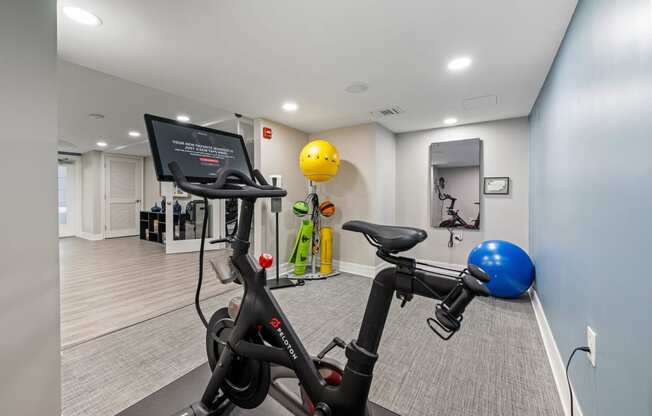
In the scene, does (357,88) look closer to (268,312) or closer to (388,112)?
(388,112)

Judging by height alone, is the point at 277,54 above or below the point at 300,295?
above

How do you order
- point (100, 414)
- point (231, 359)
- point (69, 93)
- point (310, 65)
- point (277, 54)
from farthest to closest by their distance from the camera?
1. point (69, 93)
2. point (310, 65)
3. point (277, 54)
4. point (100, 414)
5. point (231, 359)

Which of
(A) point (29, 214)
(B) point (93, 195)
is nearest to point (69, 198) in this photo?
(B) point (93, 195)

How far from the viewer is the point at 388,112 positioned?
3.45 meters

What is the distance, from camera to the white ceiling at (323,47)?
1.59 meters

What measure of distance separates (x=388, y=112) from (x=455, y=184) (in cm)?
161

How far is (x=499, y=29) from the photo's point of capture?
1758 mm

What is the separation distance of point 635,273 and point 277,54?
2.39 m

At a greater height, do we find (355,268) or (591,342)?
(591,342)

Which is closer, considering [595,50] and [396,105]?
[595,50]

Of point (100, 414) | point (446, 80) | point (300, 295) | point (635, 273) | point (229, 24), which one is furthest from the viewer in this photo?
point (300, 295)

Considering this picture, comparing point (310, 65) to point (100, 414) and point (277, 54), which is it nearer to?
point (277, 54)

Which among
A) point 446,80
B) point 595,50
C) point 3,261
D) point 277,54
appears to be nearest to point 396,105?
point 446,80

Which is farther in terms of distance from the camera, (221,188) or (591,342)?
(591,342)
